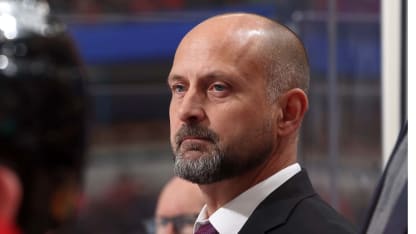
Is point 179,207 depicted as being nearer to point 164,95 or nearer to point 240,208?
point 240,208

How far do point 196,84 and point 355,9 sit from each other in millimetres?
1642

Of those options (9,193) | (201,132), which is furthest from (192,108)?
(9,193)

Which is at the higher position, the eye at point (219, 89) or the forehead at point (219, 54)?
the forehead at point (219, 54)

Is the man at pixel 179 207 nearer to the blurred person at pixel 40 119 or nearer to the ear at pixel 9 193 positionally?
the blurred person at pixel 40 119

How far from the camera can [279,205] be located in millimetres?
1163

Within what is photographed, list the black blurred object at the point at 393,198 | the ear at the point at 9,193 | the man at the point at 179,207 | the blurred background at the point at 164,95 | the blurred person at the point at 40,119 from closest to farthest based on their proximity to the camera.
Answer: the ear at the point at 9,193
the blurred person at the point at 40,119
the black blurred object at the point at 393,198
the man at the point at 179,207
the blurred background at the point at 164,95

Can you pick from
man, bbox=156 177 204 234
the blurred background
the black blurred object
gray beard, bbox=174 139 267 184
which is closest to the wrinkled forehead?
gray beard, bbox=174 139 267 184

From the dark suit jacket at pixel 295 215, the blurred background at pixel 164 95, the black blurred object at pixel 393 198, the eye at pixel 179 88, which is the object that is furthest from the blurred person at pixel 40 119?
the blurred background at pixel 164 95

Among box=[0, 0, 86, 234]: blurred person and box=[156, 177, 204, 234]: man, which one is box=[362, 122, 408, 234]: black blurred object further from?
box=[156, 177, 204, 234]: man

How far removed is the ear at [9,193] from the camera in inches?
38.8

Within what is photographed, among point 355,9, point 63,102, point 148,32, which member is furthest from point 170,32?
point 63,102

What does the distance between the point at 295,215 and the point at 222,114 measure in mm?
159
